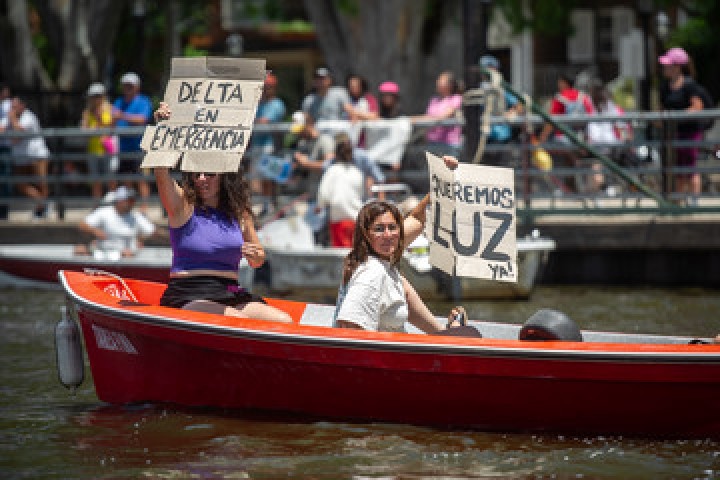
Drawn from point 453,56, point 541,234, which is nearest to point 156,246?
point 541,234

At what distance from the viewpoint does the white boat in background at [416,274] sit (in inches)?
547

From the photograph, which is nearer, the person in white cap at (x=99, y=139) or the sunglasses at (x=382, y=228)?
the sunglasses at (x=382, y=228)

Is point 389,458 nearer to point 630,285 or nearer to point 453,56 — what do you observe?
point 630,285

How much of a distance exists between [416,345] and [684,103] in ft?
26.5

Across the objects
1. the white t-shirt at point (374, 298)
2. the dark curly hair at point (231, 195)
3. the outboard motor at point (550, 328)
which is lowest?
the outboard motor at point (550, 328)

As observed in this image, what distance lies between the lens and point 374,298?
26.8 ft

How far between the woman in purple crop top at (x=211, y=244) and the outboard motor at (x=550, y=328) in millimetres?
1534

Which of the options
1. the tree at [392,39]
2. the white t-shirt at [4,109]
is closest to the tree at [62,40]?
the white t-shirt at [4,109]

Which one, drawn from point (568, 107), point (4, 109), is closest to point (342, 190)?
point (568, 107)

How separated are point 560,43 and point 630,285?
72.0 feet

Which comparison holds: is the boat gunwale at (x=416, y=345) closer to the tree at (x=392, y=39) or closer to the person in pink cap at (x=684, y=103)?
the person in pink cap at (x=684, y=103)

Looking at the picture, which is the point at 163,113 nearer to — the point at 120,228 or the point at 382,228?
the point at 382,228

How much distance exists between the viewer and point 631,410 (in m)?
7.90

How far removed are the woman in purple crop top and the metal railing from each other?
21.7 ft
